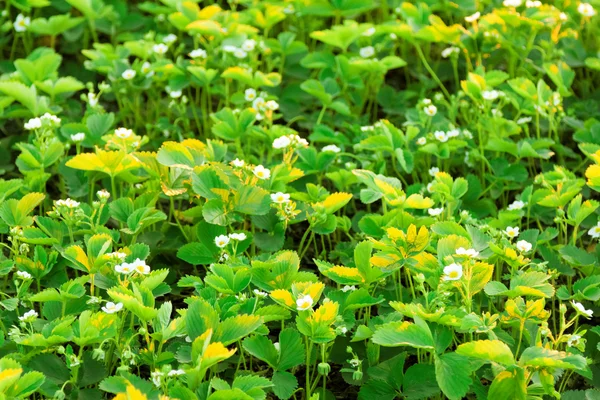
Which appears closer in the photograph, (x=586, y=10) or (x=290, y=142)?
(x=290, y=142)

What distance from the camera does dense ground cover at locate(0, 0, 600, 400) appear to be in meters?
1.73

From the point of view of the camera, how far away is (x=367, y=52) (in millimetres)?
2955

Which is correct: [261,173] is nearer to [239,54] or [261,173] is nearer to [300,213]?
[300,213]

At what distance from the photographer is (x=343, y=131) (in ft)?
9.55

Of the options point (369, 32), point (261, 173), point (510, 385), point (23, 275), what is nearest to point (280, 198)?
point (261, 173)

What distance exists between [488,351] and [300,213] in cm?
80

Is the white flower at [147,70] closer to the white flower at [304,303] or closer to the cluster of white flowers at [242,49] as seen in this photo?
the cluster of white flowers at [242,49]

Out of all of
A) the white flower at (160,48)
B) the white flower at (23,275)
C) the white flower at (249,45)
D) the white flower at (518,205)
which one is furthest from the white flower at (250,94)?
the white flower at (23,275)

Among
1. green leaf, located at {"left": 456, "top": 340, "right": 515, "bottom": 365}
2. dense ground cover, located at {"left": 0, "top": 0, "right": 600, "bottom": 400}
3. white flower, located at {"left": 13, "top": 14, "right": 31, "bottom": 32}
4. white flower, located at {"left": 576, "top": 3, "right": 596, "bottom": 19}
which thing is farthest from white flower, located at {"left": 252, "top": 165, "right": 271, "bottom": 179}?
white flower, located at {"left": 576, "top": 3, "right": 596, "bottom": 19}

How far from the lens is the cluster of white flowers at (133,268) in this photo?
1.86 metres

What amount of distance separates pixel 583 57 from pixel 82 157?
1913 mm

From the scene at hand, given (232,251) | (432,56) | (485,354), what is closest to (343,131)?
(432,56)

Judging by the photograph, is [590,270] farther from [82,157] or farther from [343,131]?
[82,157]

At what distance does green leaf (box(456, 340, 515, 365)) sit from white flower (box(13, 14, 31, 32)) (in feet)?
7.16
